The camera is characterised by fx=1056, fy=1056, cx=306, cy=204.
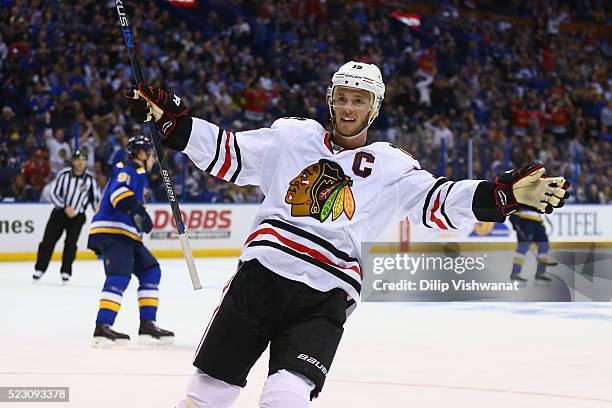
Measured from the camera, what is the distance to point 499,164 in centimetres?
1644

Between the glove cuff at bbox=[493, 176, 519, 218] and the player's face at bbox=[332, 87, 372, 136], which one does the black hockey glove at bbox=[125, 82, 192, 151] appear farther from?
the glove cuff at bbox=[493, 176, 519, 218]

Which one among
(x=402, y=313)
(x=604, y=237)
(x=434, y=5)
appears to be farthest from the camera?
(x=434, y=5)

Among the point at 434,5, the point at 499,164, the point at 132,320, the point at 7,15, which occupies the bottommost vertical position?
the point at 132,320

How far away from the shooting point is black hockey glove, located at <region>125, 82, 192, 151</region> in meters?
3.38

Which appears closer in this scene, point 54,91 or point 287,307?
point 287,307

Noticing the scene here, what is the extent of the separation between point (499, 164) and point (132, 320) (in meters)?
9.57

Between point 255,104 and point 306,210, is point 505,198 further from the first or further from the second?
point 255,104

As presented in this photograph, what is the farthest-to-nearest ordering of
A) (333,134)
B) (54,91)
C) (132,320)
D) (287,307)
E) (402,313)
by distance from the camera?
(54,91)
(402,313)
(132,320)
(333,134)
(287,307)

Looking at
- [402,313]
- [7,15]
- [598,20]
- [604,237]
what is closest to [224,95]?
[7,15]

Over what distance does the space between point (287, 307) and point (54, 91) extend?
12369mm

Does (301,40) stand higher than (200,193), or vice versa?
(301,40)

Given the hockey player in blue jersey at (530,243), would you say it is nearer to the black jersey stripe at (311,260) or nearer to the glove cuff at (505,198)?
the glove cuff at (505,198)

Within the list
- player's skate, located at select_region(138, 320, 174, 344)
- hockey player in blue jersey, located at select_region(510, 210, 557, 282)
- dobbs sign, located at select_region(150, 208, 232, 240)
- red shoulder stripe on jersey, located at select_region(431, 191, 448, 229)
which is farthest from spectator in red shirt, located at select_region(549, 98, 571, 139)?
red shoulder stripe on jersey, located at select_region(431, 191, 448, 229)

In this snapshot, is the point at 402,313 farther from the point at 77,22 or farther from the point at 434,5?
the point at 434,5
